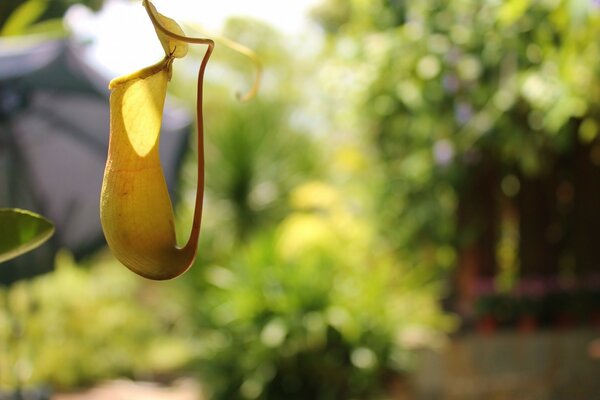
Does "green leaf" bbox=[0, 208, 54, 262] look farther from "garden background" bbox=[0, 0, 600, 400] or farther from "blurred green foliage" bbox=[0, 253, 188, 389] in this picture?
"blurred green foliage" bbox=[0, 253, 188, 389]

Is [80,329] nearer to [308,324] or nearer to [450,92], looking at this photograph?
[308,324]

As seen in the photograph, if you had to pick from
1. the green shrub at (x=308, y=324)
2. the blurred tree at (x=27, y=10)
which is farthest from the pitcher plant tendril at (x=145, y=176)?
the green shrub at (x=308, y=324)

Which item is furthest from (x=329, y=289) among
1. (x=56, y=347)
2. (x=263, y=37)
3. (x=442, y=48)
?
(x=263, y=37)

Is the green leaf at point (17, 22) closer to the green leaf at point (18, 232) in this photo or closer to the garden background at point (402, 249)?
the green leaf at point (18, 232)

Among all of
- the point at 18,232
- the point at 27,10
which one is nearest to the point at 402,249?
the point at 27,10

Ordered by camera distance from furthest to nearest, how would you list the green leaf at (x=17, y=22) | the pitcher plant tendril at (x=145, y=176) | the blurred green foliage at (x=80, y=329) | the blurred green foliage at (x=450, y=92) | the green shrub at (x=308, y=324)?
the blurred green foliage at (x=80, y=329)
the green shrub at (x=308, y=324)
the blurred green foliage at (x=450, y=92)
the green leaf at (x=17, y=22)
the pitcher plant tendril at (x=145, y=176)

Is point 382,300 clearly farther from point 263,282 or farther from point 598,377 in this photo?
point 598,377

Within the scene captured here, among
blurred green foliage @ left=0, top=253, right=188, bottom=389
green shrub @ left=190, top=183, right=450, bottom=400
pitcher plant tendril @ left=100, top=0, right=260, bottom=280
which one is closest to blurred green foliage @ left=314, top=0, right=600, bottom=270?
green shrub @ left=190, top=183, right=450, bottom=400
